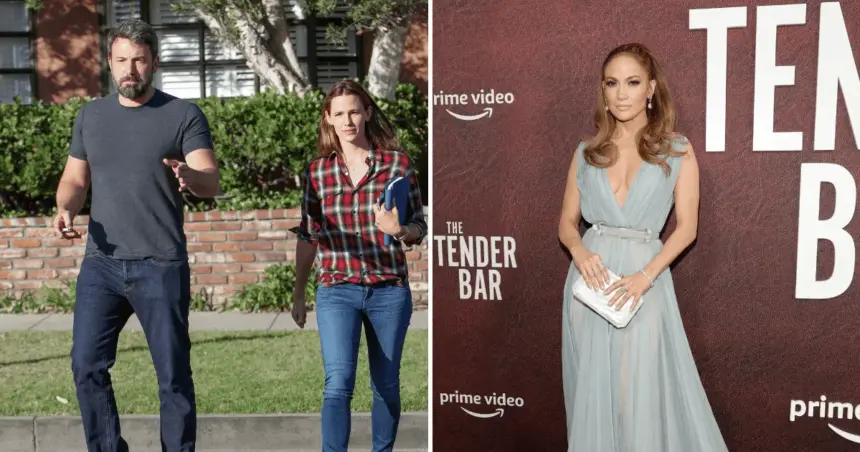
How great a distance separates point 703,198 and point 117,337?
2.69 metres

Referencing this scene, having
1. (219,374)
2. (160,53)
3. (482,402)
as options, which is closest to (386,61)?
(160,53)

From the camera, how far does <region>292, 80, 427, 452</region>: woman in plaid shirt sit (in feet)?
14.9

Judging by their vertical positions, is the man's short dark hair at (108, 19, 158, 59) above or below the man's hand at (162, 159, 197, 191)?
above

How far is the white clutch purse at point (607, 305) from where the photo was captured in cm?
385

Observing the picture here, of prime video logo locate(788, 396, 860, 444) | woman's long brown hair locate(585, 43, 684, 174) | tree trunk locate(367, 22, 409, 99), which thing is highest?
tree trunk locate(367, 22, 409, 99)

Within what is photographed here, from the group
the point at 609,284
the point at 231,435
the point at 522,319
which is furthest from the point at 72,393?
the point at 609,284

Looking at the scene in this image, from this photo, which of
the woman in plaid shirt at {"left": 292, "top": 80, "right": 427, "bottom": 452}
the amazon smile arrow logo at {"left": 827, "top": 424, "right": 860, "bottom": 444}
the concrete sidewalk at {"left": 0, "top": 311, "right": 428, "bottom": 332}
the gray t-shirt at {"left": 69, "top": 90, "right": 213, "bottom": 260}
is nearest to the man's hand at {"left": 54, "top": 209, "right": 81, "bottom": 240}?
the gray t-shirt at {"left": 69, "top": 90, "right": 213, "bottom": 260}

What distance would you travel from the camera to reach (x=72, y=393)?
666 cm

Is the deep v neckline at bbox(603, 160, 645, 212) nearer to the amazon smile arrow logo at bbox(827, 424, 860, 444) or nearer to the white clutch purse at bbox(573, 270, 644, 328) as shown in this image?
the white clutch purse at bbox(573, 270, 644, 328)

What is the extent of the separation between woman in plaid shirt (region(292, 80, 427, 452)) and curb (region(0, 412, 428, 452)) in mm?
1312

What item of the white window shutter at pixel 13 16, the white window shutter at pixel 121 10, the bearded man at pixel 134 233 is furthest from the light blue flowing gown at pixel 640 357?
the white window shutter at pixel 13 16

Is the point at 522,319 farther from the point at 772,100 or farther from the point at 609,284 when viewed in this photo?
the point at 772,100

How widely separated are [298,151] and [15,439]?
524 centimetres

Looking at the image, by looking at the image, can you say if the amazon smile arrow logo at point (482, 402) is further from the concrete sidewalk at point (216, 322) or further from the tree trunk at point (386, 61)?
the tree trunk at point (386, 61)
